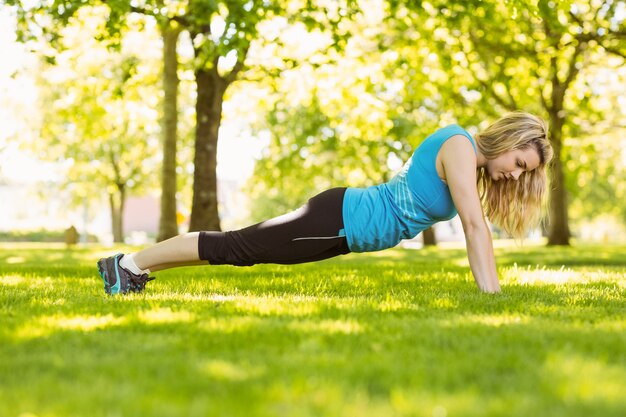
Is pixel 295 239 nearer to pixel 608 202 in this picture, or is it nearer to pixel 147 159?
pixel 147 159

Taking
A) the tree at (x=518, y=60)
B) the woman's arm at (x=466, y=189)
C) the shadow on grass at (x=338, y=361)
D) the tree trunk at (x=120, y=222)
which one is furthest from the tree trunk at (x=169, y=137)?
the tree trunk at (x=120, y=222)

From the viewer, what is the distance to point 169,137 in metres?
16.6

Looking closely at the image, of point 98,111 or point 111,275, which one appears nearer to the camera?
point 111,275

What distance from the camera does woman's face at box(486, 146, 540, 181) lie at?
17.3 feet

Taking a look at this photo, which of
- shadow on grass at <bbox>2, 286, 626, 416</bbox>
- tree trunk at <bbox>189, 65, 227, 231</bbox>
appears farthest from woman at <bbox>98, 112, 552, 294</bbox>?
tree trunk at <bbox>189, 65, 227, 231</bbox>

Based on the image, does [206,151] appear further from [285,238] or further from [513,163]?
[513,163]

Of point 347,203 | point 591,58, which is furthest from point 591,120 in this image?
point 347,203

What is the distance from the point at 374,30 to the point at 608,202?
3393cm

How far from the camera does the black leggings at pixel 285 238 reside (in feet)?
17.2

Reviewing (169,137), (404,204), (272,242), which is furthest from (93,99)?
(404,204)

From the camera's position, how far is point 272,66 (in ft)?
56.6

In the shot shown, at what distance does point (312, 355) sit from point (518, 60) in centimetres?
1650

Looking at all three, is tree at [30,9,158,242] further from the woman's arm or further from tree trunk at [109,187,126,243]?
the woman's arm

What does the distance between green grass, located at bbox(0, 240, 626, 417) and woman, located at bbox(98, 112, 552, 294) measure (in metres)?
0.27
